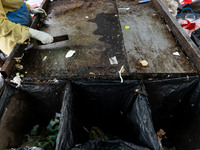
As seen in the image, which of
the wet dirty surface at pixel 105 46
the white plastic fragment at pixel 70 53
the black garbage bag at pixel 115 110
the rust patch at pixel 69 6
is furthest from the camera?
the rust patch at pixel 69 6

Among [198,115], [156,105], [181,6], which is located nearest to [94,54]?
[156,105]

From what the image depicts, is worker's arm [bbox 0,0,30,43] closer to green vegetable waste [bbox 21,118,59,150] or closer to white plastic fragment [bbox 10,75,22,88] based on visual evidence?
white plastic fragment [bbox 10,75,22,88]

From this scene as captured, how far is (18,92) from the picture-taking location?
168 cm

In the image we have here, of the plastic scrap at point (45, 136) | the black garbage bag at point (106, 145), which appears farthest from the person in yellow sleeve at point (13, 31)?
the black garbage bag at point (106, 145)

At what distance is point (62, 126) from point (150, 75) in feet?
3.56

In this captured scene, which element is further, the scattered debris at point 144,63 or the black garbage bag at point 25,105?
the scattered debris at point 144,63

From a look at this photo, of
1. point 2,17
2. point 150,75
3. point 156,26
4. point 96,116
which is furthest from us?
point 156,26

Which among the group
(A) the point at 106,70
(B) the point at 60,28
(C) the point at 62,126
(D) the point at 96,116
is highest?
(B) the point at 60,28

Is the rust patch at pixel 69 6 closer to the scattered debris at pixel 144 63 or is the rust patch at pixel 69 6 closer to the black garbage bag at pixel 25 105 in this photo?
the black garbage bag at pixel 25 105

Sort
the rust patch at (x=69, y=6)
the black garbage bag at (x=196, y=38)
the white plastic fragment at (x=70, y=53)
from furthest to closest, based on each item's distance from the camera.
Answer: the rust patch at (x=69, y=6) → the black garbage bag at (x=196, y=38) → the white plastic fragment at (x=70, y=53)

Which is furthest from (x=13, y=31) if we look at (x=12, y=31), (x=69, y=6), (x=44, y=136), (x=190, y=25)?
(x=190, y=25)

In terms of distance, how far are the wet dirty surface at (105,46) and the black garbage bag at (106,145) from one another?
67 centimetres

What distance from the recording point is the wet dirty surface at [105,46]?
1649 mm

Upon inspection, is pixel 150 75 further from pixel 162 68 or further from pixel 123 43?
pixel 123 43
